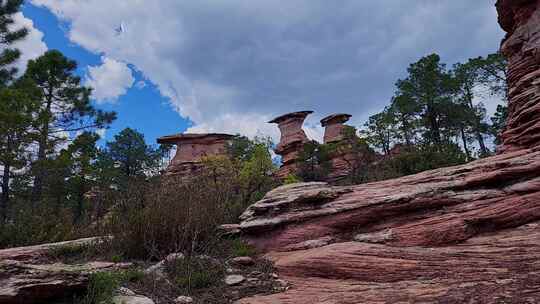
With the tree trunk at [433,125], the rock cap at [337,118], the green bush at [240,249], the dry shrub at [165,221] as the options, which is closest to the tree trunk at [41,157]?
the dry shrub at [165,221]

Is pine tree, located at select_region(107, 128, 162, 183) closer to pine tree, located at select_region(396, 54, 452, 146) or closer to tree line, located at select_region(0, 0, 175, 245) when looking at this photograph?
tree line, located at select_region(0, 0, 175, 245)

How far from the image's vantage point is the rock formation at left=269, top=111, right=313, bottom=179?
44250mm

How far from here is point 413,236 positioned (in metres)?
6.46

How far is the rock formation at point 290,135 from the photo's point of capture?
1742 inches

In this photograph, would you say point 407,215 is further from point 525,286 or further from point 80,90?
point 80,90

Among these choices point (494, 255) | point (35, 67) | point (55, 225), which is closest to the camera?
point (494, 255)

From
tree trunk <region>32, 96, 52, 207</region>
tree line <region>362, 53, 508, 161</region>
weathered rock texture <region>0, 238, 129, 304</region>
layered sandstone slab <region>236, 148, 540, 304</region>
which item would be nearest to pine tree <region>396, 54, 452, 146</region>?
tree line <region>362, 53, 508, 161</region>

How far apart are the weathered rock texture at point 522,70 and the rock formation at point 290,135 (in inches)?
1183

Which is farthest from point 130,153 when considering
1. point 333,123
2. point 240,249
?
point 240,249

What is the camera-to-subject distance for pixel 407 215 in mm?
7172

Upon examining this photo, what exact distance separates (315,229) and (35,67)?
66.2 feet

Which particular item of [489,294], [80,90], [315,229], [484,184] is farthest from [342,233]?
[80,90]

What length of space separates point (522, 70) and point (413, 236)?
10521 mm

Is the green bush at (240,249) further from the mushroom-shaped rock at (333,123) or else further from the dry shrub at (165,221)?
the mushroom-shaped rock at (333,123)
